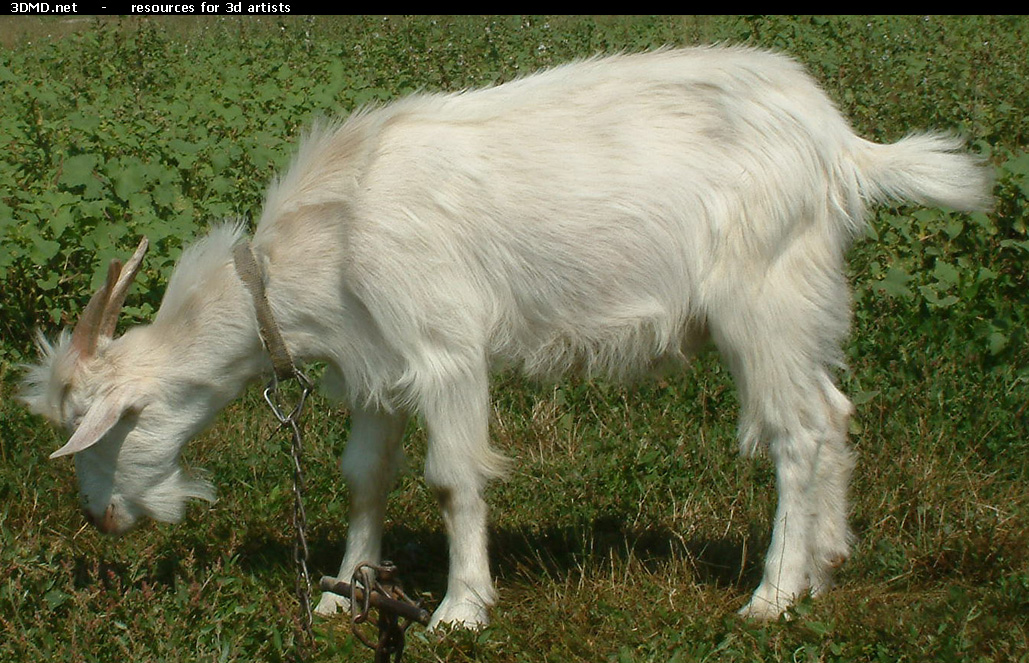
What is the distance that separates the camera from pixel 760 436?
4.10 metres

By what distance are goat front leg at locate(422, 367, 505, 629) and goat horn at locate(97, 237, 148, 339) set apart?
3.26 ft

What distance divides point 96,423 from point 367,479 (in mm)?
991

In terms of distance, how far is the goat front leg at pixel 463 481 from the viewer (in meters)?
3.93

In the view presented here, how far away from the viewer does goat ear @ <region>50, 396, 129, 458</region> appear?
3726 millimetres

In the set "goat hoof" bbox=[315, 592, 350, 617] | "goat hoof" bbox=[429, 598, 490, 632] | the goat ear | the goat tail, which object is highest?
the goat tail

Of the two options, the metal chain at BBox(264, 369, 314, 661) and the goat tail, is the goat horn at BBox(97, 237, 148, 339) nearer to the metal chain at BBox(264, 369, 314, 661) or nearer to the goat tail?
the metal chain at BBox(264, 369, 314, 661)

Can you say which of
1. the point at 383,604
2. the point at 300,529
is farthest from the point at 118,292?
the point at 383,604

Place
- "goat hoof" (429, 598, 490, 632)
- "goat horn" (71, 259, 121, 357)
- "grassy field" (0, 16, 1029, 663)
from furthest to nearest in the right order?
"goat hoof" (429, 598, 490, 632), "goat horn" (71, 259, 121, 357), "grassy field" (0, 16, 1029, 663)

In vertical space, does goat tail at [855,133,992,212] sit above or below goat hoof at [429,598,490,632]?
above

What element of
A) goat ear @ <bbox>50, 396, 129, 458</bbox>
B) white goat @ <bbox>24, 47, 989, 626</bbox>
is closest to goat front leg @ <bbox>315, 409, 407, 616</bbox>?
white goat @ <bbox>24, 47, 989, 626</bbox>

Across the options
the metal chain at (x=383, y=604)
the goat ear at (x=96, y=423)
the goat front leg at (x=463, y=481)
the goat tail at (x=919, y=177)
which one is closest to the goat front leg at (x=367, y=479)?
the goat front leg at (x=463, y=481)

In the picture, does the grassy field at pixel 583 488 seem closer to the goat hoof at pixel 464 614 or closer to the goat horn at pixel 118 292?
the goat hoof at pixel 464 614

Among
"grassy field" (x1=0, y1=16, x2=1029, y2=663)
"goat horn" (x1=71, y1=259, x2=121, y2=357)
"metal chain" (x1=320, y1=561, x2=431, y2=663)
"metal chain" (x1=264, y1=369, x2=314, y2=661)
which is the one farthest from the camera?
"goat horn" (x1=71, y1=259, x2=121, y2=357)

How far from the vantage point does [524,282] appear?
3.95 m
